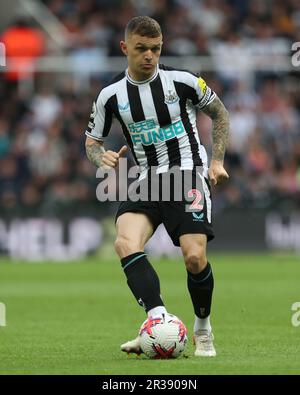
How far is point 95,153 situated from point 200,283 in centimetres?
116

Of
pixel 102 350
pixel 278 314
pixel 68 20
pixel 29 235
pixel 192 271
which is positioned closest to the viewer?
pixel 192 271

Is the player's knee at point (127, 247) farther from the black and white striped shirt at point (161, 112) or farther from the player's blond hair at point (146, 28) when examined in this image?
the player's blond hair at point (146, 28)

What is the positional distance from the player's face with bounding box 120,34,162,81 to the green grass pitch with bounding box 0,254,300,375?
1.94 m

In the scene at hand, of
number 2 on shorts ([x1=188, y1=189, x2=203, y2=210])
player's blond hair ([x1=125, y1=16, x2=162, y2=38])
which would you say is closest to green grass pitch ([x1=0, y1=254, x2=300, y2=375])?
number 2 on shorts ([x1=188, y1=189, x2=203, y2=210])

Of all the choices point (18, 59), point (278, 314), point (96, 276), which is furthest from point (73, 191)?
point (278, 314)

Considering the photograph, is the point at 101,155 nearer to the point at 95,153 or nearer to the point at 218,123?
the point at 95,153

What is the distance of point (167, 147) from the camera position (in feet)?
26.1

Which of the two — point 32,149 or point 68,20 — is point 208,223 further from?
point 68,20

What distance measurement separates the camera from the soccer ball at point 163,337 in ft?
24.4

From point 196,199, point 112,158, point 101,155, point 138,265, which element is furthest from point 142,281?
point 101,155

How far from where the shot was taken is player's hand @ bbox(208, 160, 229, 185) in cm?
766

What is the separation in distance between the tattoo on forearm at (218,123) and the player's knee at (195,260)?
2.61 feet

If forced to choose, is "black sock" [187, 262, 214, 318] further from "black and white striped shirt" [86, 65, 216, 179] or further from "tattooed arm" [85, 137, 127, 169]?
"tattooed arm" [85, 137, 127, 169]
